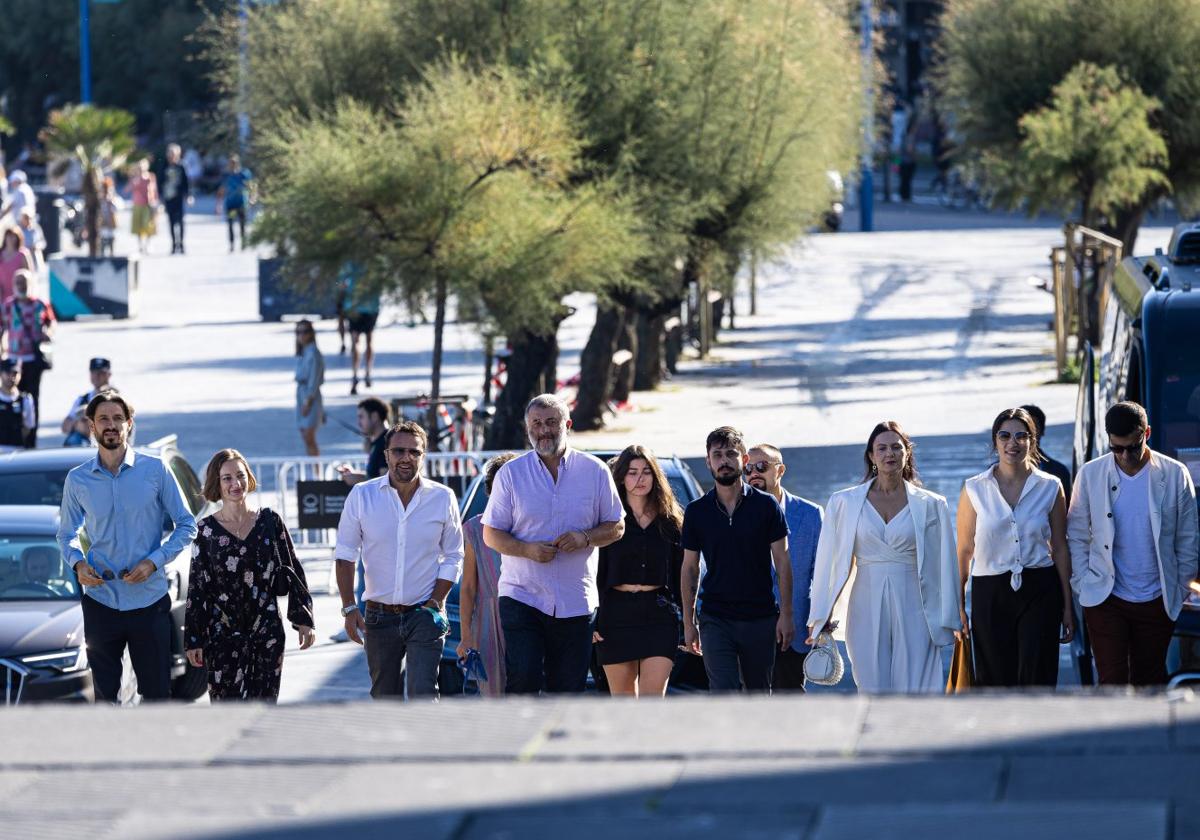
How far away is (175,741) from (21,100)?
216ft

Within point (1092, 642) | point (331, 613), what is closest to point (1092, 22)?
point (331, 613)

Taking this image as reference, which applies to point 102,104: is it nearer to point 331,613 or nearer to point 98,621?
point 331,613

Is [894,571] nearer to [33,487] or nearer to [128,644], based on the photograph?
[128,644]

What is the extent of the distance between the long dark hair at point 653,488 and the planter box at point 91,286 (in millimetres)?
24264

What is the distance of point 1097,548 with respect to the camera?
29.4 ft

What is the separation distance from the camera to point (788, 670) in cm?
942

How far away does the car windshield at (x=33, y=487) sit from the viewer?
12586 millimetres

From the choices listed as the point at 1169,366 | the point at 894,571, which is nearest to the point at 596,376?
the point at 1169,366

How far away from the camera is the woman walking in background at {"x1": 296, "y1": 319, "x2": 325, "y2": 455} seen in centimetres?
1844

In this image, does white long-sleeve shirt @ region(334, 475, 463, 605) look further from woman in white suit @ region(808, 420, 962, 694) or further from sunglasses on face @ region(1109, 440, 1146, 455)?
sunglasses on face @ region(1109, 440, 1146, 455)

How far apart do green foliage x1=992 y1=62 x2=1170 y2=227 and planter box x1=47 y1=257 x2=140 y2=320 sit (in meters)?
13.7

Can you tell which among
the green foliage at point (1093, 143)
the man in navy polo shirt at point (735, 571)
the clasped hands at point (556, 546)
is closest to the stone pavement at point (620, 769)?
the clasped hands at point (556, 546)

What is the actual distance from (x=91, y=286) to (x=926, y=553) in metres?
25.6

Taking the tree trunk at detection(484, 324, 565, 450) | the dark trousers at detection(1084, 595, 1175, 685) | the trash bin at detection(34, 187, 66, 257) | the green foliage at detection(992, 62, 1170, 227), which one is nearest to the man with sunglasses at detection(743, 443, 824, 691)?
the dark trousers at detection(1084, 595, 1175, 685)
